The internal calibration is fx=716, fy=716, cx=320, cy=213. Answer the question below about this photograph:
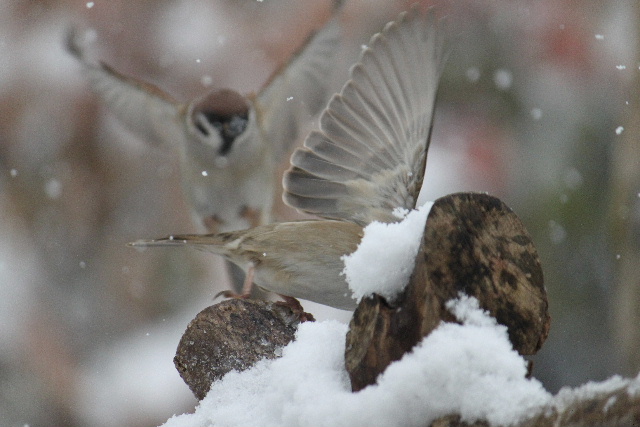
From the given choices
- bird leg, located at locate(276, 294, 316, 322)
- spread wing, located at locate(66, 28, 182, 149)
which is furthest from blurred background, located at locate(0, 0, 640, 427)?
bird leg, located at locate(276, 294, 316, 322)

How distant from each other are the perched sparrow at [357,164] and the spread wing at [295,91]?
3.43 ft

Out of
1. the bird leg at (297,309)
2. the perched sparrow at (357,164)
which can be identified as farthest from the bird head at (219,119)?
the bird leg at (297,309)

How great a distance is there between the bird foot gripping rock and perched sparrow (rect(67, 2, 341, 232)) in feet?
4.49

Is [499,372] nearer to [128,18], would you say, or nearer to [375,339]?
→ [375,339]

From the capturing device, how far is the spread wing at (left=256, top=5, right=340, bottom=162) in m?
2.66

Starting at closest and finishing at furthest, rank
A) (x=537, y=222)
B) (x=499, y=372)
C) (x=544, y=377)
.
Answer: (x=499, y=372) → (x=544, y=377) → (x=537, y=222)

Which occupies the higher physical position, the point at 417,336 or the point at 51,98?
the point at 417,336

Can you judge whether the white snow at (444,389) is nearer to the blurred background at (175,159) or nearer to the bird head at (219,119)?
the bird head at (219,119)

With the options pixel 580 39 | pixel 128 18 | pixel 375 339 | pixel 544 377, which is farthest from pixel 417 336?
pixel 128 18

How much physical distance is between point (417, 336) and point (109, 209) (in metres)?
2.49

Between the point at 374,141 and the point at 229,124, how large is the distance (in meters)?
0.96

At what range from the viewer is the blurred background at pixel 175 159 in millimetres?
2785

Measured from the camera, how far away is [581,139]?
307 centimetres

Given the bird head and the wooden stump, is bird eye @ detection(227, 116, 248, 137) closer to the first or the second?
the bird head
